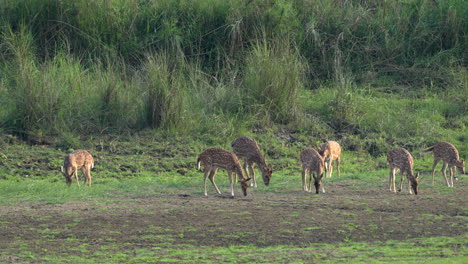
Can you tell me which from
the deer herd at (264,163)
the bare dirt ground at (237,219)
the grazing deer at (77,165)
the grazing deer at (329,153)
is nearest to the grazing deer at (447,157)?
the deer herd at (264,163)

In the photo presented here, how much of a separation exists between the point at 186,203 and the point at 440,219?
3.72 metres

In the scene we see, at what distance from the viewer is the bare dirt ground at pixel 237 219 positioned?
1034cm

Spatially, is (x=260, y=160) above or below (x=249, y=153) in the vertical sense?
below

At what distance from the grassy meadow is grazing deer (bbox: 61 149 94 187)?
0.23 meters

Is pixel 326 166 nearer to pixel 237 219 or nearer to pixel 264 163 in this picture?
pixel 264 163

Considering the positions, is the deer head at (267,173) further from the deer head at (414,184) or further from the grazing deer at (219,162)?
the deer head at (414,184)

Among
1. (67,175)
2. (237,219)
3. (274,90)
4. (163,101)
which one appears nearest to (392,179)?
(237,219)

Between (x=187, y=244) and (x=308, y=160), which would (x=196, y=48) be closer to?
(x=308, y=160)

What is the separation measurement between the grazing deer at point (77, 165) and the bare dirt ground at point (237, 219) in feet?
4.86

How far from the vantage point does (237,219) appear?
37.4 ft

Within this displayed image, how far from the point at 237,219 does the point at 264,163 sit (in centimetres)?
310

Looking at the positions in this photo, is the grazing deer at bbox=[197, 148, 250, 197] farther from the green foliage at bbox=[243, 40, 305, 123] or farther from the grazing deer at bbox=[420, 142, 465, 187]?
the green foliage at bbox=[243, 40, 305, 123]

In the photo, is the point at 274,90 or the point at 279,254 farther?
the point at 274,90

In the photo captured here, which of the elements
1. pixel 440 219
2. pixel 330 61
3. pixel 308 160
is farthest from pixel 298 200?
pixel 330 61
